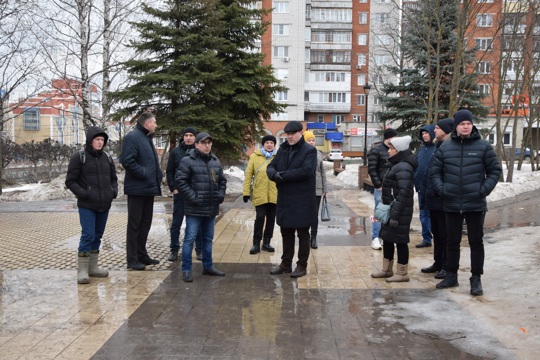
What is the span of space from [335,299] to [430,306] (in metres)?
0.98

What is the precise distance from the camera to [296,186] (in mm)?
6332

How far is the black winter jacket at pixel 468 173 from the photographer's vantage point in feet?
17.9

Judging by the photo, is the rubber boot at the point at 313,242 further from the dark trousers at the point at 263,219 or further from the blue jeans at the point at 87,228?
the blue jeans at the point at 87,228

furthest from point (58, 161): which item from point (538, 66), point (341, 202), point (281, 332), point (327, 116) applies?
point (327, 116)

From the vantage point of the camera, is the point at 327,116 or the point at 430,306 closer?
the point at 430,306

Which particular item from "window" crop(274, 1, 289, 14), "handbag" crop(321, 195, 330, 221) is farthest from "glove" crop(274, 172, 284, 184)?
"window" crop(274, 1, 289, 14)

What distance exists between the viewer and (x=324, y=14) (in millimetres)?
61844

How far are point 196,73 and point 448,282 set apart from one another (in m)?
14.0

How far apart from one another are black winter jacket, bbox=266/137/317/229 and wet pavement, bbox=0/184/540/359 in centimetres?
76

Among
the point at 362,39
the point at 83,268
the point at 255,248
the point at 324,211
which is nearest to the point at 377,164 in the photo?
the point at 324,211

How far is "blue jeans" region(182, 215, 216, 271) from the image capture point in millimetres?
6198

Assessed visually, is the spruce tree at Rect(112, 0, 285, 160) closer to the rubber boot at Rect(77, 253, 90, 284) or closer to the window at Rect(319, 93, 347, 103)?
the rubber boot at Rect(77, 253, 90, 284)

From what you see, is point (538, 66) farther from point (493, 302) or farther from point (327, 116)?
point (327, 116)

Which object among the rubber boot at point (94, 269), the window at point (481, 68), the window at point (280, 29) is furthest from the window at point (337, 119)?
the rubber boot at point (94, 269)
